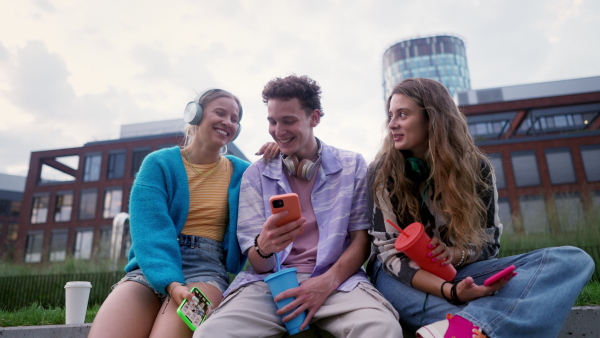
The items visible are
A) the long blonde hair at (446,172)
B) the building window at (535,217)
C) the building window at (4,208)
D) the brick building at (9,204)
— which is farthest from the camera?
the building window at (4,208)

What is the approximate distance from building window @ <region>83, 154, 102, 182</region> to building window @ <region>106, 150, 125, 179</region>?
1.07 meters

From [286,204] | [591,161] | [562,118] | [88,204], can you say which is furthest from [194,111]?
[562,118]

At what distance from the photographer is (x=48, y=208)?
38.9 metres

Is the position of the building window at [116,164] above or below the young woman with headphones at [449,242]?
above

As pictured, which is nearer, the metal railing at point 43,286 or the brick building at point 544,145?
the metal railing at point 43,286

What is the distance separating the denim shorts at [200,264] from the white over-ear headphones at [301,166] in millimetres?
720

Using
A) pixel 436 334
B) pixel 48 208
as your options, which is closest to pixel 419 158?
pixel 436 334

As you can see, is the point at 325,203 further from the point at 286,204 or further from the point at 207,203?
the point at 207,203

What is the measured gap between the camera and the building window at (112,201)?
37650mm

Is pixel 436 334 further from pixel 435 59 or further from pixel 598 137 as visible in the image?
pixel 435 59

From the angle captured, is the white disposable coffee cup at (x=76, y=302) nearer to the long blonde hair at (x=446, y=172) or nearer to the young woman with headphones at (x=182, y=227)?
the young woman with headphones at (x=182, y=227)

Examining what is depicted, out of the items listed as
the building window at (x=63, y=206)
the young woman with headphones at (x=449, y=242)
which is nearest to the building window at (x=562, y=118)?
the young woman with headphones at (x=449, y=242)

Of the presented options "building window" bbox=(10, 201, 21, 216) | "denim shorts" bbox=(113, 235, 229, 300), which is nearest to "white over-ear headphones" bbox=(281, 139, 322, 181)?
"denim shorts" bbox=(113, 235, 229, 300)

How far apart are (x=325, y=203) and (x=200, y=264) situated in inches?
35.7
